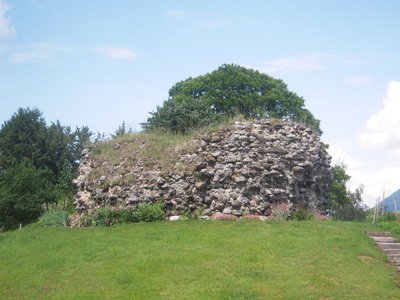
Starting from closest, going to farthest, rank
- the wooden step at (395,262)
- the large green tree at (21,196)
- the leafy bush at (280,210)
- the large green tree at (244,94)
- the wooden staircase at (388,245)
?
the wooden step at (395,262), the wooden staircase at (388,245), the leafy bush at (280,210), the large green tree at (21,196), the large green tree at (244,94)

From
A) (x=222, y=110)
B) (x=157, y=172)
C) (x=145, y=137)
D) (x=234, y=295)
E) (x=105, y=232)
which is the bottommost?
(x=234, y=295)

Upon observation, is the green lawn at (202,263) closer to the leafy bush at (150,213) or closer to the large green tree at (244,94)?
the leafy bush at (150,213)

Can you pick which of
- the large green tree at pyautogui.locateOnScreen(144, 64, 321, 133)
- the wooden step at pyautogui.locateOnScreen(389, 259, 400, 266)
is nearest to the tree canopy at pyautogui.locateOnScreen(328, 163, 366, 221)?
the large green tree at pyautogui.locateOnScreen(144, 64, 321, 133)

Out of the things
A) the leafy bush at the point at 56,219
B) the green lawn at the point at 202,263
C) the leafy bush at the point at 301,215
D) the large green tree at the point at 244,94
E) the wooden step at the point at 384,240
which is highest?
the large green tree at the point at 244,94

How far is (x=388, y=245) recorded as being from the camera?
57.3 feet

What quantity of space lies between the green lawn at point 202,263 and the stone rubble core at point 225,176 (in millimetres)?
1741

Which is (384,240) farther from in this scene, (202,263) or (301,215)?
(202,263)

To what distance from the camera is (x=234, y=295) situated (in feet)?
42.2

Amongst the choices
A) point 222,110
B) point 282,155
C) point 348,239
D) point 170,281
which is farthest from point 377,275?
point 222,110

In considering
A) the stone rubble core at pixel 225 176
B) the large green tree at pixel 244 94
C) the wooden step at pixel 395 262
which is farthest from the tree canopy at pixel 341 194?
the wooden step at pixel 395 262

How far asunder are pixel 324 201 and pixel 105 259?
43.9 feet

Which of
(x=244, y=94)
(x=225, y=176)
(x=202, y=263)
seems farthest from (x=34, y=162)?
(x=202, y=263)

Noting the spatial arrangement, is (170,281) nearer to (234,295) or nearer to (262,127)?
(234,295)

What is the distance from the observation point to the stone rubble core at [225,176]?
2073 centimetres
